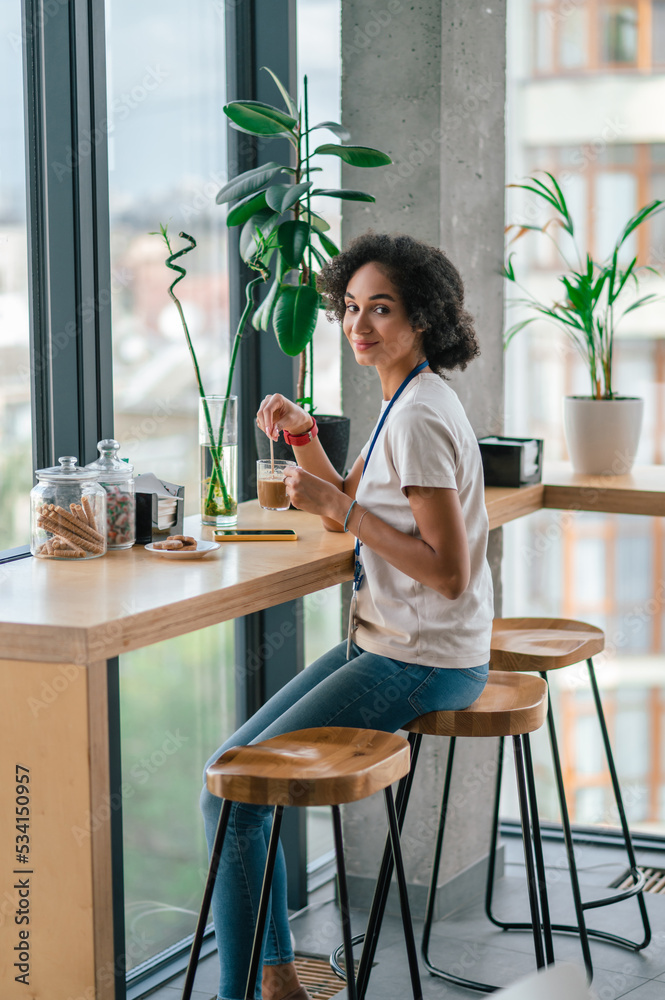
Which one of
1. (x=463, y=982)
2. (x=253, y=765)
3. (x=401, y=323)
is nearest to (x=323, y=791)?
(x=253, y=765)

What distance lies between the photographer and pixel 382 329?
231 centimetres

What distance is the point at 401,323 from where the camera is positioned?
232 cm

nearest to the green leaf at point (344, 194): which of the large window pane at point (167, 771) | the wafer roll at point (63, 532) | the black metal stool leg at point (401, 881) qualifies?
the wafer roll at point (63, 532)

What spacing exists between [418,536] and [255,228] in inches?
37.5

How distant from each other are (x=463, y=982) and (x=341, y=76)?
2.26m

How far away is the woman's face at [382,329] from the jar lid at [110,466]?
20.0 inches

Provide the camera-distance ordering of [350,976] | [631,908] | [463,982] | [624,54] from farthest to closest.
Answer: [624,54], [631,908], [463,982], [350,976]

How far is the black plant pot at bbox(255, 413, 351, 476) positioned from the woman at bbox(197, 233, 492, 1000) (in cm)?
50

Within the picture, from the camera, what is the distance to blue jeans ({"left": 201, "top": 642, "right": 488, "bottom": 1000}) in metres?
2.05

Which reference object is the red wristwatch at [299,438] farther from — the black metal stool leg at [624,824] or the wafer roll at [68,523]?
the black metal stool leg at [624,824]

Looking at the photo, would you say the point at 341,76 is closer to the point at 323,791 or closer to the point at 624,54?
the point at 624,54

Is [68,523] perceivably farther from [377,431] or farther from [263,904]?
[263,904]

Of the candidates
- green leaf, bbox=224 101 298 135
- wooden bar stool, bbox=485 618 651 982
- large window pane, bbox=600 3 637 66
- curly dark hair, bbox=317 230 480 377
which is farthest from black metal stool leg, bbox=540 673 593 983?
large window pane, bbox=600 3 637 66

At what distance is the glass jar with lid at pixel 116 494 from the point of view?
2281 mm
